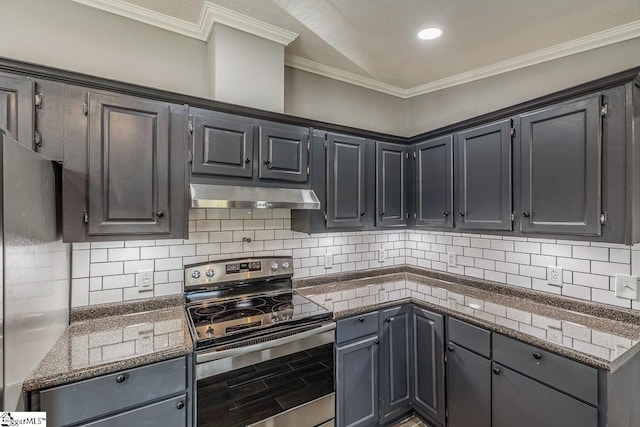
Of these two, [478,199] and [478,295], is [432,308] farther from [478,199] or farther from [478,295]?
[478,199]

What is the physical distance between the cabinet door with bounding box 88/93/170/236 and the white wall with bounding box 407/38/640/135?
2.44 m

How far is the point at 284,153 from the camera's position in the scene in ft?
6.97

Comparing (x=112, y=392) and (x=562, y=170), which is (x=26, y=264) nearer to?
(x=112, y=392)

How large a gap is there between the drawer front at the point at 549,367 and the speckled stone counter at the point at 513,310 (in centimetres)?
4

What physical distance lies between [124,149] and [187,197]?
0.41 metres

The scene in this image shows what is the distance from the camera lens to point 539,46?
2.22 m

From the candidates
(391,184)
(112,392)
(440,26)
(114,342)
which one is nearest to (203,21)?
(440,26)

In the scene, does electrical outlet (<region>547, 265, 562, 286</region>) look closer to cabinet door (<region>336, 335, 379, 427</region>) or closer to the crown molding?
cabinet door (<region>336, 335, 379, 427</region>)

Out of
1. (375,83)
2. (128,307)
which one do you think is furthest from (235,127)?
(375,83)

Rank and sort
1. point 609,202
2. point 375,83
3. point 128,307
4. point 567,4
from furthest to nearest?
point 375,83
point 128,307
point 567,4
point 609,202

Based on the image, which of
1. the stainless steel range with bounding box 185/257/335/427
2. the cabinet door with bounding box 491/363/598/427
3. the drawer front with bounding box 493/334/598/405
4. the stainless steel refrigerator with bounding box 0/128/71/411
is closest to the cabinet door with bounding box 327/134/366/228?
the stainless steel range with bounding box 185/257/335/427

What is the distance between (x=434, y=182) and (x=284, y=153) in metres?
1.33

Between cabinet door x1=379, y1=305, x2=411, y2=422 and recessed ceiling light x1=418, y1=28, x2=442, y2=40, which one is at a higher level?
recessed ceiling light x1=418, y1=28, x2=442, y2=40

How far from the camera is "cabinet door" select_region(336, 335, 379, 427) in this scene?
2018 mm
